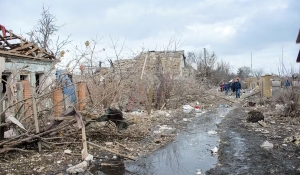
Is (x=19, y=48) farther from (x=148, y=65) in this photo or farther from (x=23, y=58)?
(x=148, y=65)

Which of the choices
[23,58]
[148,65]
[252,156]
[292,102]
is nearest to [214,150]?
[252,156]

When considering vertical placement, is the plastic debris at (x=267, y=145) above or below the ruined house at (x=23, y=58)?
below

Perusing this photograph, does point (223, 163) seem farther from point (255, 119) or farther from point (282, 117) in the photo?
point (282, 117)

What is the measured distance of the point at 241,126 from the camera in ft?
30.6

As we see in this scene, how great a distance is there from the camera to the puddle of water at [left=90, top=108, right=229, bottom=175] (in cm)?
503

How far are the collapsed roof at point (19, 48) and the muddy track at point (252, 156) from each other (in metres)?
7.80

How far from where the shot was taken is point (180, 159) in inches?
227

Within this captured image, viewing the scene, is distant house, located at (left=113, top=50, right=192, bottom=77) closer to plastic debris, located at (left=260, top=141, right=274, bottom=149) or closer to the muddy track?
the muddy track

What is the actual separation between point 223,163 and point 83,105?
154 inches

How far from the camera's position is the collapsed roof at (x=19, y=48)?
1066cm

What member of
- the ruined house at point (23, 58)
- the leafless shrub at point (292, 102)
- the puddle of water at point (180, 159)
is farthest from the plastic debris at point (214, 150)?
the ruined house at point (23, 58)

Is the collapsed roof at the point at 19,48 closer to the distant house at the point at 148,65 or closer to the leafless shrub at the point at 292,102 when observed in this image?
the distant house at the point at 148,65

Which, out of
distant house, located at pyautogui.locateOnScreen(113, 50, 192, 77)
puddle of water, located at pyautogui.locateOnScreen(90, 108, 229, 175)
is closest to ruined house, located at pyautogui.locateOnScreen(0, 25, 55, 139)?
distant house, located at pyautogui.locateOnScreen(113, 50, 192, 77)

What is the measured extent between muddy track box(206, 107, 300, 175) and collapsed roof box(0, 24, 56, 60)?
25.6 feet
